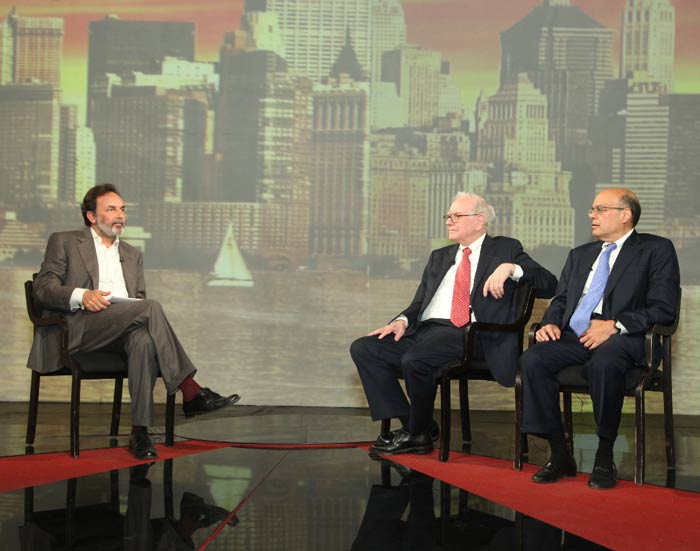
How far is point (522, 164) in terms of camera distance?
5.73 m

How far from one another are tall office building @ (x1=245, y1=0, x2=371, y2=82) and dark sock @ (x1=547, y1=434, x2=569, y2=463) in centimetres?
313

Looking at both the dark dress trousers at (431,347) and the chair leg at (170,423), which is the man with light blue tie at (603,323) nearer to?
the dark dress trousers at (431,347)

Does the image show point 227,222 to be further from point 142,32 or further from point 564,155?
point 564,155

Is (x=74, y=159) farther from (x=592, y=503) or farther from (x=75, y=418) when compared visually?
(x=592, y=503)

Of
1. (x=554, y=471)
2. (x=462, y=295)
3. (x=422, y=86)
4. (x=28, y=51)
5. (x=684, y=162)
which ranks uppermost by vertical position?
(x=28, y=51)

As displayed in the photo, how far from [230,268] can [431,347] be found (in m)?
2.18

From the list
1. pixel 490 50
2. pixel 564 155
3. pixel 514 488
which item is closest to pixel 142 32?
pixel 490 50

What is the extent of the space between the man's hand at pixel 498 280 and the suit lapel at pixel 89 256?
183cm

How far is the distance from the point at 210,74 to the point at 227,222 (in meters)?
0.97

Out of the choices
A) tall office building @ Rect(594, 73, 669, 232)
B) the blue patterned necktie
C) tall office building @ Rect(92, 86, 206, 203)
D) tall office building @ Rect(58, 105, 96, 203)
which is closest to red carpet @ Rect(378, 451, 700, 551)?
the blue patterned necktie

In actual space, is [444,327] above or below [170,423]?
above

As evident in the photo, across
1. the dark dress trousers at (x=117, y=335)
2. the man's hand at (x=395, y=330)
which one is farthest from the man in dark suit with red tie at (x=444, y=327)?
the dark dress trousers at (x=117, y=335)

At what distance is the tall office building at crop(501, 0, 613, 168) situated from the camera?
570cm

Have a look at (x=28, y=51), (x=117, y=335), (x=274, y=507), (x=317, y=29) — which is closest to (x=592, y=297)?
(x=274, y=507)
